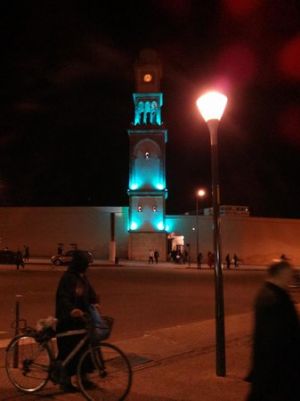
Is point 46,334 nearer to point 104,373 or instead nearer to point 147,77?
point 104,373

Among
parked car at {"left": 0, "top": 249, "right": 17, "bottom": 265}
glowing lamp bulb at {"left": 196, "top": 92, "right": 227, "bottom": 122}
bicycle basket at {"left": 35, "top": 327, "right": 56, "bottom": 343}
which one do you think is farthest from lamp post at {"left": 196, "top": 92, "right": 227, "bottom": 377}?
parked car at {"left": 0, "top": 249, "right": 17, "bottom": 265}

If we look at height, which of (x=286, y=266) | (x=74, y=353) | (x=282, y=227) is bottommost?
(x=74, y=353)

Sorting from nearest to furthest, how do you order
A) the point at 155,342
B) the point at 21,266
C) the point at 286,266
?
the point at 286,266
the point at 155,342
the point at 21,266

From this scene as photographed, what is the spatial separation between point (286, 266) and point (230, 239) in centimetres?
5949

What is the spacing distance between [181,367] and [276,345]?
4773 millimetres

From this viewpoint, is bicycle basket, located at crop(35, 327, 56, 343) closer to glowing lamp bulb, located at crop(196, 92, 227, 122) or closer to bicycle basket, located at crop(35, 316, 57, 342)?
bicycle basket, located at crop(35, 316, 57, 342)

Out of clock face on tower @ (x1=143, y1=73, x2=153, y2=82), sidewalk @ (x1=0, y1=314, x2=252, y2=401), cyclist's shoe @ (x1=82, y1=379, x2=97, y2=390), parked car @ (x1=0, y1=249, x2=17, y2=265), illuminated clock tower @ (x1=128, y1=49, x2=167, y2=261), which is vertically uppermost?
clock face on tower @ (x1=143, y1=73, x2=153, y2=82)

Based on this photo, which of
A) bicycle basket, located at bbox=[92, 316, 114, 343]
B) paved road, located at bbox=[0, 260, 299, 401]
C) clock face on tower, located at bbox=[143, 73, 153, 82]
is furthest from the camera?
clock face on tower, located at bbox=[143, 73, 153, 82]

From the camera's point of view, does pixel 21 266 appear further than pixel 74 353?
Yes

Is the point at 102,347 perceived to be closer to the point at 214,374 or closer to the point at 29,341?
the point at 29,341

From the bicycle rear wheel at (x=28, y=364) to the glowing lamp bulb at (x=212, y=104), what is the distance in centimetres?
459

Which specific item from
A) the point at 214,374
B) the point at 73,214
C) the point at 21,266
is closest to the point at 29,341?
the point at 214,374

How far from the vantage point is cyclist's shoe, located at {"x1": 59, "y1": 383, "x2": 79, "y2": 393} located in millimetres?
6824

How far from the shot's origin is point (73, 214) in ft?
207
